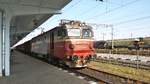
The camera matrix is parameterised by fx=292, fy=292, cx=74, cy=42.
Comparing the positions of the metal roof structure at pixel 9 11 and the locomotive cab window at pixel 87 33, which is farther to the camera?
the locomotive cab window at pixel 87 33

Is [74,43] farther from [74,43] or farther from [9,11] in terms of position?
[9,11]

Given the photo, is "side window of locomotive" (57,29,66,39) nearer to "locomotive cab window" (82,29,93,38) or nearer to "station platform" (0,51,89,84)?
"locomotive cab window" (82,29,93,38)

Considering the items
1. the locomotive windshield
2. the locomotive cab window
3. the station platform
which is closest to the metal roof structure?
the station platform

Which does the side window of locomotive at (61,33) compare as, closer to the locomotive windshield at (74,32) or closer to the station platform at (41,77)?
the locomotive windshield at (74,32)

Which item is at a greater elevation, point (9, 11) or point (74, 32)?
point (9, 11)

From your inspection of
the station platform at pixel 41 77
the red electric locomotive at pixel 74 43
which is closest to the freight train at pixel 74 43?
the red electric locomotive at pixel 74 43

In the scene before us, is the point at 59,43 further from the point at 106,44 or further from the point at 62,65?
the point at 106,44

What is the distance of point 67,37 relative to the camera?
17703 millimetres

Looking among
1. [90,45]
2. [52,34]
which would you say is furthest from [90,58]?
[52,34]

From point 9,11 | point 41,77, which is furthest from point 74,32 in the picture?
point 41,77

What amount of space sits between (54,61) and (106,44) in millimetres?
38718

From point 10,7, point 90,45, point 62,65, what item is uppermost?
point 10,7

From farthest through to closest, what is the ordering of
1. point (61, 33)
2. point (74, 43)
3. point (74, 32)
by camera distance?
point (61, 33)
point (74, 32)
point (74, 43)

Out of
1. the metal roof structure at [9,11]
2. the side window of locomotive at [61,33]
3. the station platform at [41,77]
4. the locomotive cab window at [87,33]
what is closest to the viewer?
→ the station platform at [41,77]
